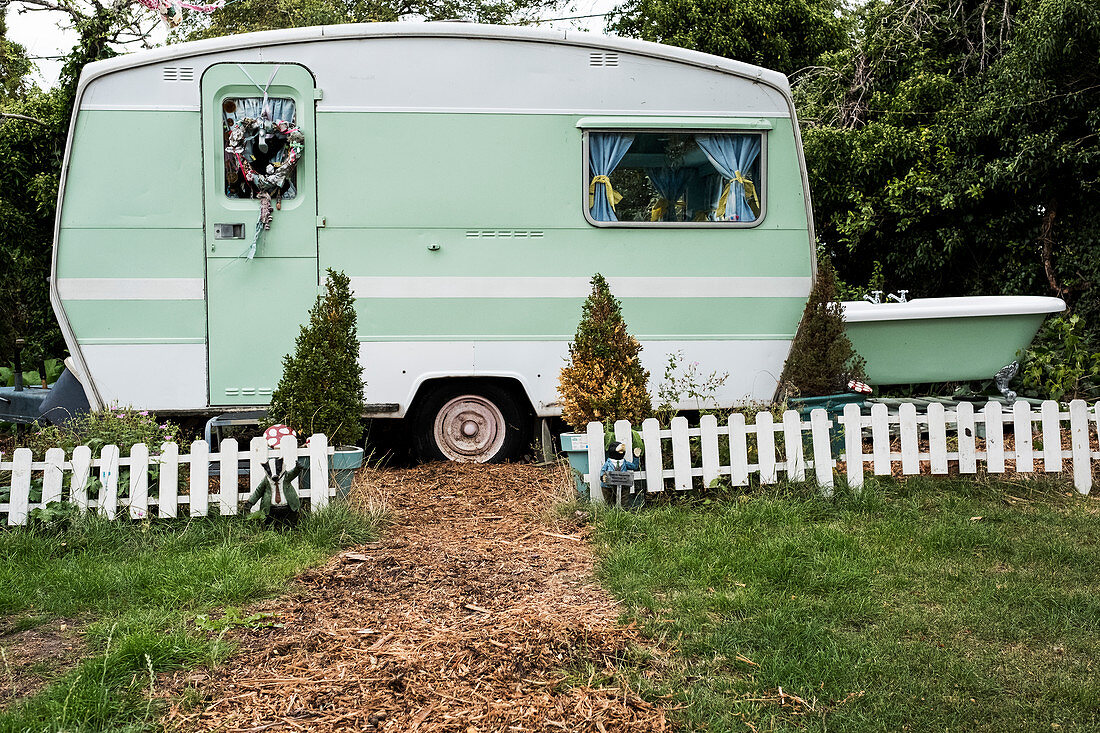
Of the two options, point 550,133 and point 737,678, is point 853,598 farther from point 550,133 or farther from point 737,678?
point 550,133

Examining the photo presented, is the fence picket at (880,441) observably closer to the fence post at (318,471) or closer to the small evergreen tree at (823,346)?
the small evergreen tree at (823,346)

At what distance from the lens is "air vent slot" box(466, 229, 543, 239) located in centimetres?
657

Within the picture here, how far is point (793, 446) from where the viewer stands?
5547mm

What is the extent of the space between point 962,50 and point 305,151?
7437 millimetres

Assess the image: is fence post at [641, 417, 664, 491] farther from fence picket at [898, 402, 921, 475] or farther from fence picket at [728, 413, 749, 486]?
fence picket at [898, 402, 921, 475]

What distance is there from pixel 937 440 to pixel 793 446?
0.98 meters

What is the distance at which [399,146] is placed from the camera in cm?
650

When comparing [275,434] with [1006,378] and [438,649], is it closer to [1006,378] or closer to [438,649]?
[438,649]

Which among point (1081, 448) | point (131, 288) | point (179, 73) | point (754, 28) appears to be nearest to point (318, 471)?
point (131, 288)

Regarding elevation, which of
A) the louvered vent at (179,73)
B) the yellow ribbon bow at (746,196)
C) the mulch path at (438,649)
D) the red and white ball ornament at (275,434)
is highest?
the louvered vent at (179,73)

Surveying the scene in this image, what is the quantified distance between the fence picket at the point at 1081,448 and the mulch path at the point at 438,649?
3.21 m

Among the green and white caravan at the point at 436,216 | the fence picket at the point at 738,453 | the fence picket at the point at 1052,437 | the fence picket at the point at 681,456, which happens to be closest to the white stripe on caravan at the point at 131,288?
the green and white caravan at the point at 436,216

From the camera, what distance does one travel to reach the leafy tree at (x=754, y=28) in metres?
13.8

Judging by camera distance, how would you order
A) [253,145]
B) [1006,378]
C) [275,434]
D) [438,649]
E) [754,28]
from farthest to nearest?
[754,28]
[1006,378]
[253,145]
[275,434]
[438,649]
